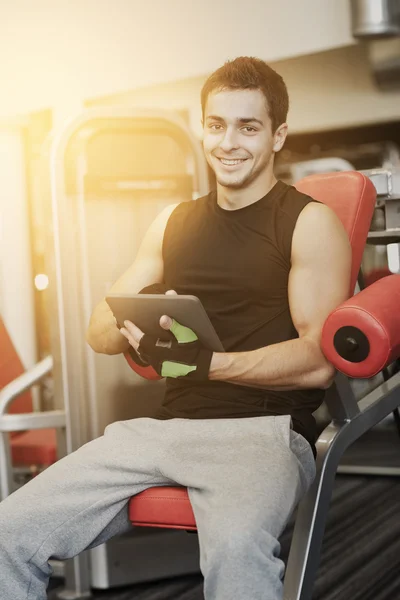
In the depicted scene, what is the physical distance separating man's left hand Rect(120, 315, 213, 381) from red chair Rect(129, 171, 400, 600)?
0.73 feet

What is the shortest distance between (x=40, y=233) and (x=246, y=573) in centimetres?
424

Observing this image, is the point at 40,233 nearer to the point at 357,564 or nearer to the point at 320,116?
the point at 320,116

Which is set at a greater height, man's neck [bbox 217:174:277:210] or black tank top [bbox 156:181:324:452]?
man's neck [bbox 217:174:277:210]

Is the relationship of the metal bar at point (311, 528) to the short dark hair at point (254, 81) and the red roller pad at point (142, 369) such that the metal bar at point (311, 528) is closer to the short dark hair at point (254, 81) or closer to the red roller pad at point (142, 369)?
the red roller pad at point (142, 369)

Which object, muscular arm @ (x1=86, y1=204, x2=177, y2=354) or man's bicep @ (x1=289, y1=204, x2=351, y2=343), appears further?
muscular arm @ (x1=86, y1=204, x2=177, y2=354)

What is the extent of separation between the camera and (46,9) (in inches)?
190

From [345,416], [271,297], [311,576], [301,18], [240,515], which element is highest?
[301,18]

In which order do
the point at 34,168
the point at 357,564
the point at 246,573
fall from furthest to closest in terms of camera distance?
the point at 34,168
the point at 357,564
the point at 246,573

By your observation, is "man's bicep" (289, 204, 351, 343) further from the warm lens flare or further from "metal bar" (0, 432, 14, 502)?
the warm lens flare

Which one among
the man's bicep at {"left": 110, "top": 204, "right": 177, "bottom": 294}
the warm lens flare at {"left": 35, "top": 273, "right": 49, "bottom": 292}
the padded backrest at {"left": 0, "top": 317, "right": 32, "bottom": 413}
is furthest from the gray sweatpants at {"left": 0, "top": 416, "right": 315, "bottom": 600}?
the warm lens flare at {"left": 35, "top": 273, "right": 49, "bottom": 292}

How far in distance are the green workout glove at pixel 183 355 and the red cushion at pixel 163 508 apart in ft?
0.72

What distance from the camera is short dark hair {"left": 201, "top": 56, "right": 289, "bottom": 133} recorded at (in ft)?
5.40

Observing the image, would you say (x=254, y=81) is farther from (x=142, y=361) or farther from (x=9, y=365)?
(x=9, y=365)

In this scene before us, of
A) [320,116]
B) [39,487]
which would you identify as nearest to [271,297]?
[39,487]
